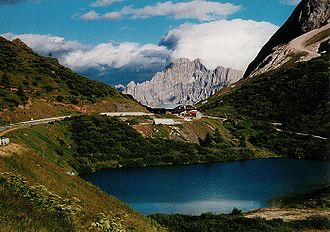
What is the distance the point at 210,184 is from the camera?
303 feet

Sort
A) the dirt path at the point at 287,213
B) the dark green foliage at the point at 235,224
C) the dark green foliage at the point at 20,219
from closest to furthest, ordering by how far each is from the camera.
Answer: the dark green foliage at the point at 20,219, the dark green foliage at the point at 235,224, the dirt path at the point at 287,213

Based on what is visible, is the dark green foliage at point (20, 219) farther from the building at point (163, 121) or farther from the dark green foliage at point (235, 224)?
the building at point (163, 121)

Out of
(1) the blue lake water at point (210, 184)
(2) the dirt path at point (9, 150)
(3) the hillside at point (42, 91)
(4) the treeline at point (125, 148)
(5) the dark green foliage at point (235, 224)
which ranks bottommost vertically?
(1) the blue lake water at point (210, 184)

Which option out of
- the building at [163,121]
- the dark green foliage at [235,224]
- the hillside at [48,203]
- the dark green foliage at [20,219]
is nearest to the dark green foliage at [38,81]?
the building at [163,121]

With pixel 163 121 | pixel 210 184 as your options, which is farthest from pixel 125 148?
pixel 210 184

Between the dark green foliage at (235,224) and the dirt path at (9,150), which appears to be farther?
the dark green foliage at (235,224)

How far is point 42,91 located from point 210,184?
2934 inches

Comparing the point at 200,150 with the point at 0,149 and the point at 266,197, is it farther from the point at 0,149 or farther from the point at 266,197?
the point at 0,149

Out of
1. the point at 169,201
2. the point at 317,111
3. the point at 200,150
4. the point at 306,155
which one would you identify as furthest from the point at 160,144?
the point at 317,111

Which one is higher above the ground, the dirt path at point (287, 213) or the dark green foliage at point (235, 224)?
the dark green foliage at point (235, 224)

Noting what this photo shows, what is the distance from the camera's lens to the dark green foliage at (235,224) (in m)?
48.0

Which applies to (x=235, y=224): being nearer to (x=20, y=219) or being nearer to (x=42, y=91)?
(x=20, y=219)

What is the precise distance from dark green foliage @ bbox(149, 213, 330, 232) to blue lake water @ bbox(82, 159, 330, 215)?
1550cm

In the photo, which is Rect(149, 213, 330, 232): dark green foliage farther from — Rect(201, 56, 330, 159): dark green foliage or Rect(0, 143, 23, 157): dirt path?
Rect(201, 56, 330, 159): dark green foliage
